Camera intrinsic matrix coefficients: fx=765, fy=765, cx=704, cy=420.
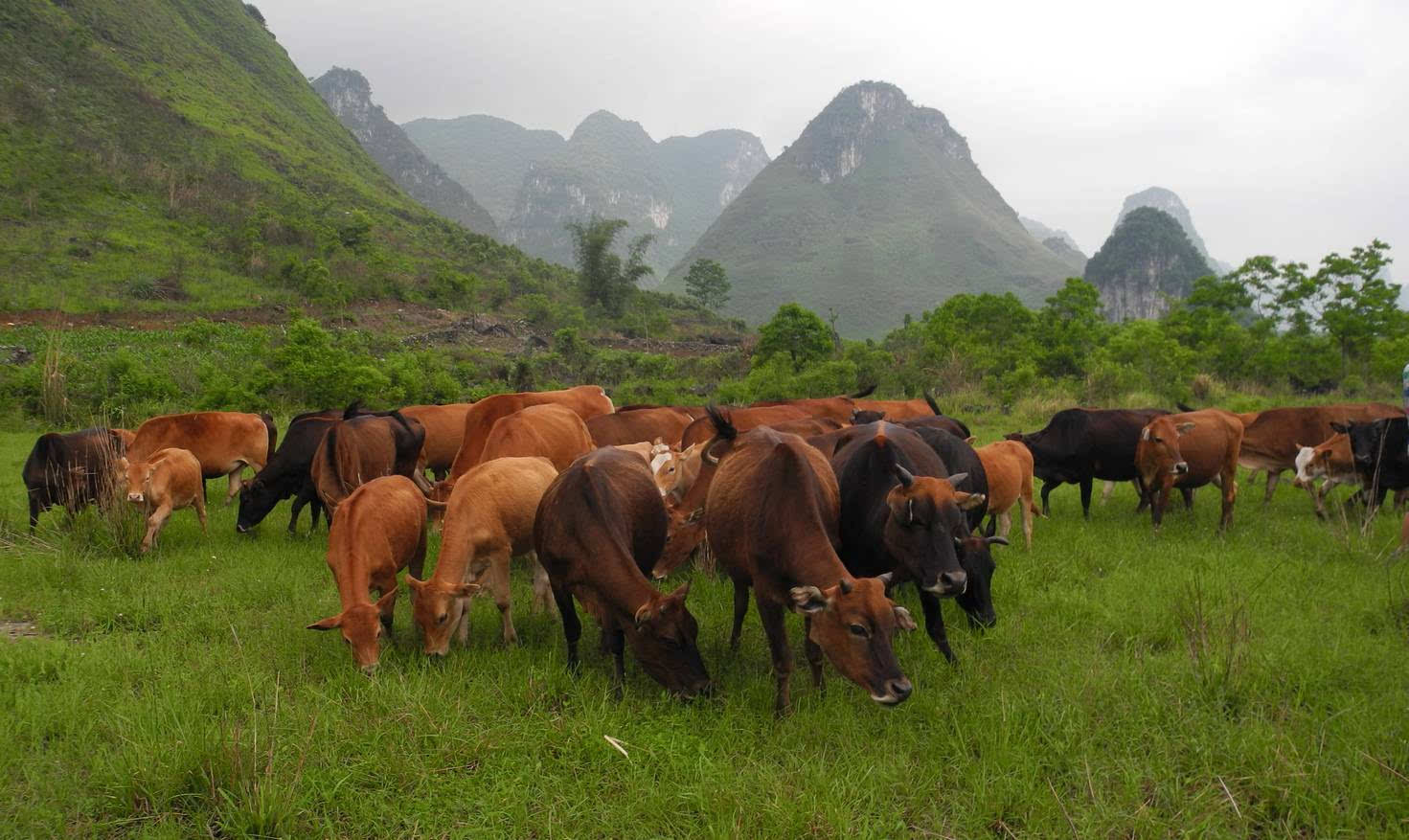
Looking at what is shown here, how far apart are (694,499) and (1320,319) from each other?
3036 centimetres

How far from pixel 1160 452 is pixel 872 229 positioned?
138223mm

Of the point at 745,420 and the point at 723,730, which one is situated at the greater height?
the point at 745,420

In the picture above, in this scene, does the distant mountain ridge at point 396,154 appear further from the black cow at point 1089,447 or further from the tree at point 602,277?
the black cow at point 1089,447

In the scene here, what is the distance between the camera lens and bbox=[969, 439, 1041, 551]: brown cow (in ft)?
28.6

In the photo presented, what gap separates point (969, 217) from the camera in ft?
452

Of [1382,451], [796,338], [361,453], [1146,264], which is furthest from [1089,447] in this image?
[1146,264]

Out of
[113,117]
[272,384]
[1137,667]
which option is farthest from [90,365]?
[113,117]

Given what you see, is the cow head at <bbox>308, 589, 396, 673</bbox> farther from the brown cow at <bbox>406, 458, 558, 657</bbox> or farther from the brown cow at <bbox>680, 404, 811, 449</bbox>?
the brown cow at <bbox>680, 404, 811, 449</bbox>

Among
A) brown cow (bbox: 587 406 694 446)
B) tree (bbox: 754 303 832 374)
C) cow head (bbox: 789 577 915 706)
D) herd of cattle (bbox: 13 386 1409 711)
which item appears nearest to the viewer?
cow head (bbox: 789 577 915 706)

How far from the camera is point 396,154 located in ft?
467

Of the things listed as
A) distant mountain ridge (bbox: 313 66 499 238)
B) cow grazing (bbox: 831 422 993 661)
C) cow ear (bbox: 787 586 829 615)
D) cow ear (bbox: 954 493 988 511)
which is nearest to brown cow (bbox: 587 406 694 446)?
cow grazing (bbox: 831 422 993 661)

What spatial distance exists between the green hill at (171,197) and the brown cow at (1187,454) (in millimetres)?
41107

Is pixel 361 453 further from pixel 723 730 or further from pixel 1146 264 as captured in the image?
pixel 1146 264

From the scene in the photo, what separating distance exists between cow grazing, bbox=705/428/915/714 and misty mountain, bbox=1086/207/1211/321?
121251 millimetres
